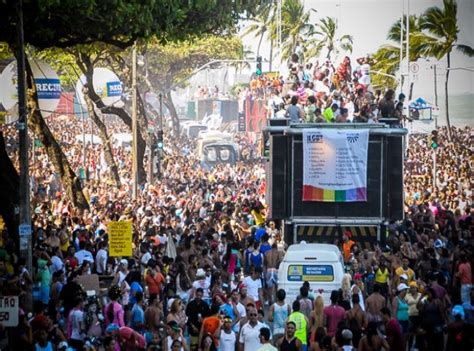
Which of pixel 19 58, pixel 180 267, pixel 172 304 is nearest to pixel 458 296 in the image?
pixel 180 267

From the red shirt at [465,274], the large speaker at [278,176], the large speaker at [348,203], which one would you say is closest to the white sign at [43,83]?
the large speaker at [278,176]

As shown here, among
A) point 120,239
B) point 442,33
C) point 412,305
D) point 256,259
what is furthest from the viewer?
point 442,33

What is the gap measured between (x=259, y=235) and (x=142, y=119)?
23569 millimetres

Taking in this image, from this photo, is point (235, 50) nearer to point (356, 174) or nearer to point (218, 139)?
point (218, 139)

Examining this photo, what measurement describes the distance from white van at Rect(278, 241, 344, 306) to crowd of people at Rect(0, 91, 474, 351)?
173 mm

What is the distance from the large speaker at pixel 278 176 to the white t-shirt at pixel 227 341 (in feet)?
33.1

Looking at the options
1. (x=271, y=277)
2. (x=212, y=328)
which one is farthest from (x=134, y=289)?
(x=271, y=277)

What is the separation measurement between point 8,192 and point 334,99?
8594 millimetres

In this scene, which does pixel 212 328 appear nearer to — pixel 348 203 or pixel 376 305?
pixel 376 305

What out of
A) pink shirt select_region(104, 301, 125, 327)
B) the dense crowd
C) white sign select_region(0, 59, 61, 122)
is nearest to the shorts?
the dense crowd

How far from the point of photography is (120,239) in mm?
23844

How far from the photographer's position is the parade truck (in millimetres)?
27219

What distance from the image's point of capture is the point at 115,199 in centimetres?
3969

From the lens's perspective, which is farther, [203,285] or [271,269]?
[271,269]
